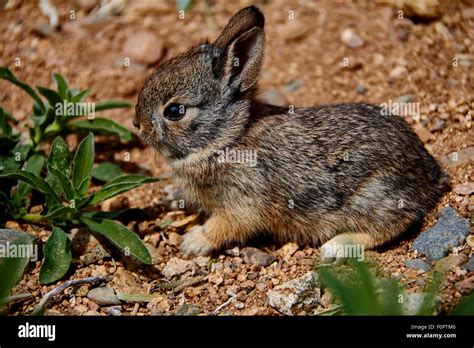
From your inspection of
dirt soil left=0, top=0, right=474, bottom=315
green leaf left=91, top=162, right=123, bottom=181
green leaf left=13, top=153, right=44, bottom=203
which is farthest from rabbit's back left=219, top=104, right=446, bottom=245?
green leaf left=13, top=153, right=44, bottom=203

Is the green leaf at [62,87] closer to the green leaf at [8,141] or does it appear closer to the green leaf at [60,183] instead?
the green leaf at [8,141]

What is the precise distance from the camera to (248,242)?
19.2 ft

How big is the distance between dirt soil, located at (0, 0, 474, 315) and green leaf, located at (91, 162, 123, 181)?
0.81ft

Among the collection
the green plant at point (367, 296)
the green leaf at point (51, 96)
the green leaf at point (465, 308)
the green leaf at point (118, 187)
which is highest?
the green leaf at point (51, 96)

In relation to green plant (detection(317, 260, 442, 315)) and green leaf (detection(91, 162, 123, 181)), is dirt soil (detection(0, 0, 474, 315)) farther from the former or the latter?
green plant (detection(317, 260, 442, 315))

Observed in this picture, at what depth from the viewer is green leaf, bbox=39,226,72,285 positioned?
16.5ft

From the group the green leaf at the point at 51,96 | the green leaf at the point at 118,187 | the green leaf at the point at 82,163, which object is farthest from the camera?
the green leaf at the point at 51,96

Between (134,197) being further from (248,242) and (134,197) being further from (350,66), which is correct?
(350,66)

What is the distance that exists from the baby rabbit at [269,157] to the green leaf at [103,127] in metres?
0.84

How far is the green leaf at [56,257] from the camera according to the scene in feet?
16.5

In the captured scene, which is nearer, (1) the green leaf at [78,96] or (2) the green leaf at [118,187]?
(2) the green leaf at [118,187]

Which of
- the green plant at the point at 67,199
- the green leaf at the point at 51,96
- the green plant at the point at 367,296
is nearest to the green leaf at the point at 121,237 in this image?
the green plant at the point at 67,199

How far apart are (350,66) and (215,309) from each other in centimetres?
353

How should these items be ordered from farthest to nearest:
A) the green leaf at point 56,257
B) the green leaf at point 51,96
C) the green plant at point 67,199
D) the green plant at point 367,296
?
the green leaf at point 51,96 < the green plant at point 67,199 < the green leaf at point 56,257 < the green plant at point 367,296
